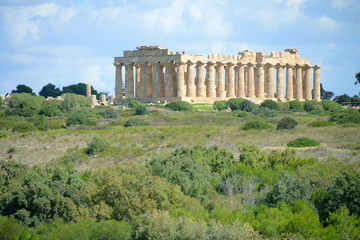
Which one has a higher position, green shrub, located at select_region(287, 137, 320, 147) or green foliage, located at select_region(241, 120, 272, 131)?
green foliage, located at select_region(241, 120, 272, 131)

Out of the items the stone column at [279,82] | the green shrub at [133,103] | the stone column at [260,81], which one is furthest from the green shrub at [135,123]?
the stone column at [279,82]

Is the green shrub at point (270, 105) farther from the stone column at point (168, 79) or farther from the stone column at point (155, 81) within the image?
the stone column at point (155, 81)

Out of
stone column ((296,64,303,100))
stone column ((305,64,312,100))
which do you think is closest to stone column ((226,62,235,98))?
stone column ((296,64,303,100))

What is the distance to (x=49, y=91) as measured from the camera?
12238 centimetres

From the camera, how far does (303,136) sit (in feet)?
119

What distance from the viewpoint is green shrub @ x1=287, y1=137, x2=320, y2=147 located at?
109 ft

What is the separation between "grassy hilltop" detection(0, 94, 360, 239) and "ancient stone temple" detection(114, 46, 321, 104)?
28520mm

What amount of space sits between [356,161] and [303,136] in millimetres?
9460

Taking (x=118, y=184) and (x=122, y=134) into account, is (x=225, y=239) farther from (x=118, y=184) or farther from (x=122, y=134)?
(x=122, y=134)

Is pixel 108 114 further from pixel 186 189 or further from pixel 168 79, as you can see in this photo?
pixel 186 189

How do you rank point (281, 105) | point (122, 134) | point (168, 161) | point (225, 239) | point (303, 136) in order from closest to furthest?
point (225, 239) → point (168, 161) → point (303, 136) → point (122, 134) → point (281, 105)

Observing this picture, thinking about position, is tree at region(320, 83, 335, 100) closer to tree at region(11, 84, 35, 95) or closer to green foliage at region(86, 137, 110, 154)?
tree at region(11, 84, 35, 95)

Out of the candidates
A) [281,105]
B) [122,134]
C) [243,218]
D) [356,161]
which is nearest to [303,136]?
[356,161]

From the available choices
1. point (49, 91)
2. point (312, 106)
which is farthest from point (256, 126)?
point (49, 91)
